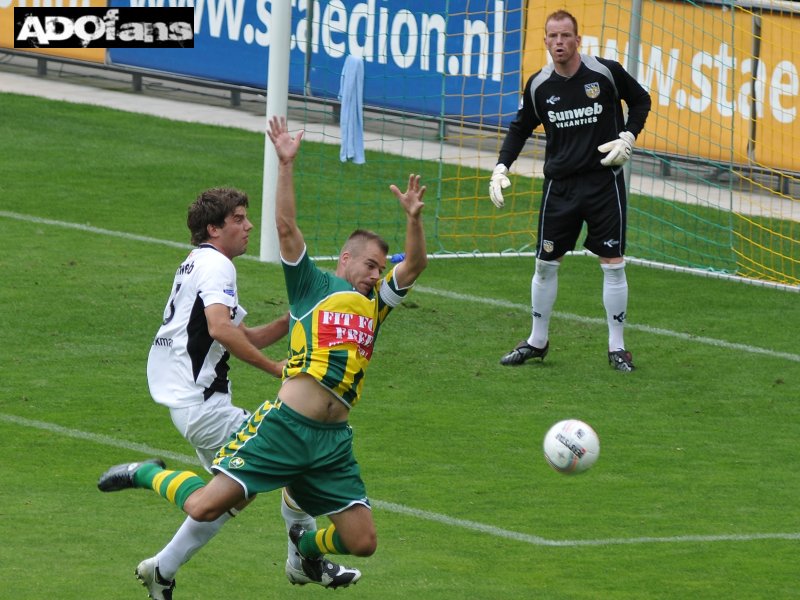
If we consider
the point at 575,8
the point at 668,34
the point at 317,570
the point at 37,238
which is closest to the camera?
the point at 317,570

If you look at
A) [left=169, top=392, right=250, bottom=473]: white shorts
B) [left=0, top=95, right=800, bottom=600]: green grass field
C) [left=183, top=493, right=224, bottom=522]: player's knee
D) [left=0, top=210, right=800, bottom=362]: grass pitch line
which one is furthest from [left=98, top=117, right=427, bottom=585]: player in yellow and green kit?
[left=0, top=210, right=800, bottom=362]: grass pitch line

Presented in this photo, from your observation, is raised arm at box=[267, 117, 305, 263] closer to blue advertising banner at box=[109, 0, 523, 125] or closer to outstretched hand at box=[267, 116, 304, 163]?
outstretched hand at box=[267, 116, 304, 163]

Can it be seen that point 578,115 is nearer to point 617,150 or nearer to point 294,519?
point 617,150

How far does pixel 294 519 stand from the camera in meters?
7.61

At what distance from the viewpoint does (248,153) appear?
19.9 m

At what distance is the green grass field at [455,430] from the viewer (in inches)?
311

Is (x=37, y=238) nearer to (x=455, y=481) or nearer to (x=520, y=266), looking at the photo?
(x=520, y=266)

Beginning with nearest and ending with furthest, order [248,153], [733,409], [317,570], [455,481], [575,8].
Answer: [317,570] → [455,481] → [733,409] → [575,8] → [248,153]

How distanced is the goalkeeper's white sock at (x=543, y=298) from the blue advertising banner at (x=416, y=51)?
5077 millimetres

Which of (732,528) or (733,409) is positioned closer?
(732,528)

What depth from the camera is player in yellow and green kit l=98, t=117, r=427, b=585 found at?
707 centimetres

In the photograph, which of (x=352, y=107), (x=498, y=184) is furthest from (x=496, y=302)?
(x=352, y=107)

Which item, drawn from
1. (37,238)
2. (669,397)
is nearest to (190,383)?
(669,397)

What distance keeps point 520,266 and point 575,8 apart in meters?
4.25
